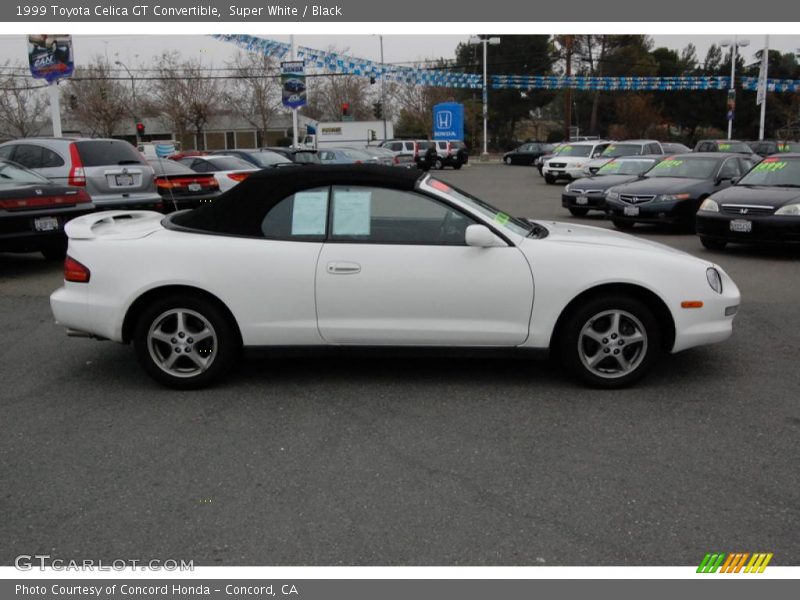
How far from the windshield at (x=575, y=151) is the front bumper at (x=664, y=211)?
55.9ft

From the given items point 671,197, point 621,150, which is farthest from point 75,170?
point 621,150

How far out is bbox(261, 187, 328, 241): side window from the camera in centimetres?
529

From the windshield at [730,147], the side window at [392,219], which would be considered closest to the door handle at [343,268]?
the side window at [392,219]

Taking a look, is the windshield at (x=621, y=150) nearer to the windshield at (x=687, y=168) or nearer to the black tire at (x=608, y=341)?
the windshield at (x=687, y=168)

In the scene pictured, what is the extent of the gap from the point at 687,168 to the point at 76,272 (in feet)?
40.9

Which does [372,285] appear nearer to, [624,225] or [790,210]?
[790,210]

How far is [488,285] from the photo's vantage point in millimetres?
5137

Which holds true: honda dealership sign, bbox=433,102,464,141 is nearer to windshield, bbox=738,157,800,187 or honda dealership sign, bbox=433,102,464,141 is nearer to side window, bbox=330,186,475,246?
windshield, bbox=738,157,800,187

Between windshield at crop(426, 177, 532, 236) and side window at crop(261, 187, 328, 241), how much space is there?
0.79 meters

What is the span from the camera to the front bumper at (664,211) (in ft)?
44.7

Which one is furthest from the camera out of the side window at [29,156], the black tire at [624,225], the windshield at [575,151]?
the windshield at [575,151]

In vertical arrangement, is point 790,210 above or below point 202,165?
below

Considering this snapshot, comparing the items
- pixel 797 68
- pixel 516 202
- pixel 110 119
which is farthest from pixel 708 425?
pixel 797 68

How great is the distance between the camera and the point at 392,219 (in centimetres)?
530
